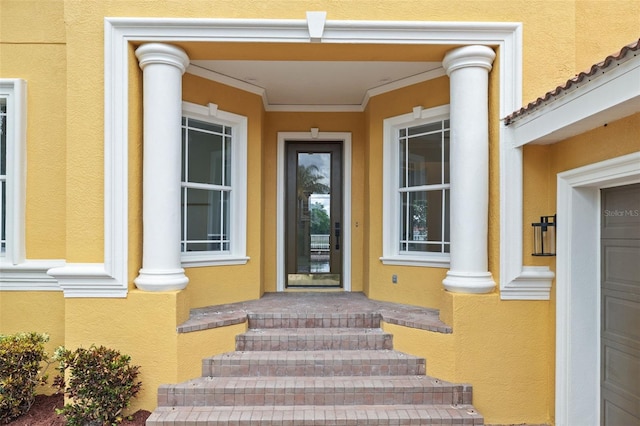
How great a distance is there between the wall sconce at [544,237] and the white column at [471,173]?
0.46 meters

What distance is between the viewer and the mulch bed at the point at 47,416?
3.41m

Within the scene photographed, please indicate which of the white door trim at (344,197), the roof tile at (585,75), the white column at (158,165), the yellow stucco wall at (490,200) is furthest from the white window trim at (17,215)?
the roof tile at (585,75)

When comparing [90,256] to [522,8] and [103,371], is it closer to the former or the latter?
[103,371]

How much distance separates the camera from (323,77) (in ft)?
15.4

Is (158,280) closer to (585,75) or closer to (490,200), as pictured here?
(490,200)

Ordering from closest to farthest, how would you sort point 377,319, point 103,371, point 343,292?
point 103,371 → point 377,319 → point 343,292

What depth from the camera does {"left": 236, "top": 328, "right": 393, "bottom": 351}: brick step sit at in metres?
3.85


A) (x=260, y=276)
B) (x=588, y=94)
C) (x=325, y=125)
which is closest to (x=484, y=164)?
→ (x=588, y=94)

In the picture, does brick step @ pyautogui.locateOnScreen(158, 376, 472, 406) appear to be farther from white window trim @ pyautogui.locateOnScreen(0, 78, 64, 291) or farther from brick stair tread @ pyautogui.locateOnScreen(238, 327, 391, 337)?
white window trim @ pyautogui.locateOnScreen(0, 78, 64, 291)

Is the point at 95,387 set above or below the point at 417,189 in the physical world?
below

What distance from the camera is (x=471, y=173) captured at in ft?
11.9

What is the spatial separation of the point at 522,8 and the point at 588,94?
149 centimetres

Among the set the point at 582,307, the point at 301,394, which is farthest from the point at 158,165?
the point at 582,307

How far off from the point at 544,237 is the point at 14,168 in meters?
5.29
